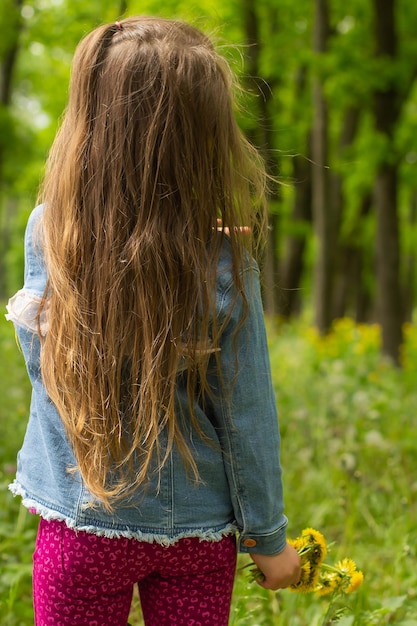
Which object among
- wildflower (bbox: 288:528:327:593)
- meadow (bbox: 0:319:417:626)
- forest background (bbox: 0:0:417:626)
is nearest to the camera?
wildflower (bbox: 288:528:327:593)

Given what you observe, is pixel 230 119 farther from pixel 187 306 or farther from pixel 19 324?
pixel 19 324

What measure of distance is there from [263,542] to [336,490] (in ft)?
6.77

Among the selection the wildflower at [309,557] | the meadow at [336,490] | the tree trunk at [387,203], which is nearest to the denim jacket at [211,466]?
the wildflower at [309,557]

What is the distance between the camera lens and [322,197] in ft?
30.2

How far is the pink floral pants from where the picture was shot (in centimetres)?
147

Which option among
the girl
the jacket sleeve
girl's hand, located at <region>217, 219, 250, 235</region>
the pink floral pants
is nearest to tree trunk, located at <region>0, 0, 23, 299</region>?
the girl

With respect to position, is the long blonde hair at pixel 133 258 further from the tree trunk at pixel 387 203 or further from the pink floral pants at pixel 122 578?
the tree trunk at pixel 387 203

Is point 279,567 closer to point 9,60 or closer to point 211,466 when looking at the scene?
point 211,466

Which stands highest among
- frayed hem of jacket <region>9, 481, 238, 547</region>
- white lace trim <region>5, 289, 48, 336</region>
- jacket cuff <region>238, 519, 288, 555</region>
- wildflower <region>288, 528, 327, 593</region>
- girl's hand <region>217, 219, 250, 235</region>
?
girl's hand <region>217, 219, 250, 235</region>

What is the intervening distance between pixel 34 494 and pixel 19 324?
354 millimetres

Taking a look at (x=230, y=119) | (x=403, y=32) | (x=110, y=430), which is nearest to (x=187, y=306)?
(x=110, y=430)

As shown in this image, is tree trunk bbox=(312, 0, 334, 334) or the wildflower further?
tree trunk bbox=(312, 0, 334, 334)

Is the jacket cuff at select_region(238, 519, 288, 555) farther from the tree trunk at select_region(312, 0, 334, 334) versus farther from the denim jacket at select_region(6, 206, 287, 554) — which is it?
the tree trunk at select_region(312, 0, 334, 334)

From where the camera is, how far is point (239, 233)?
156cm
